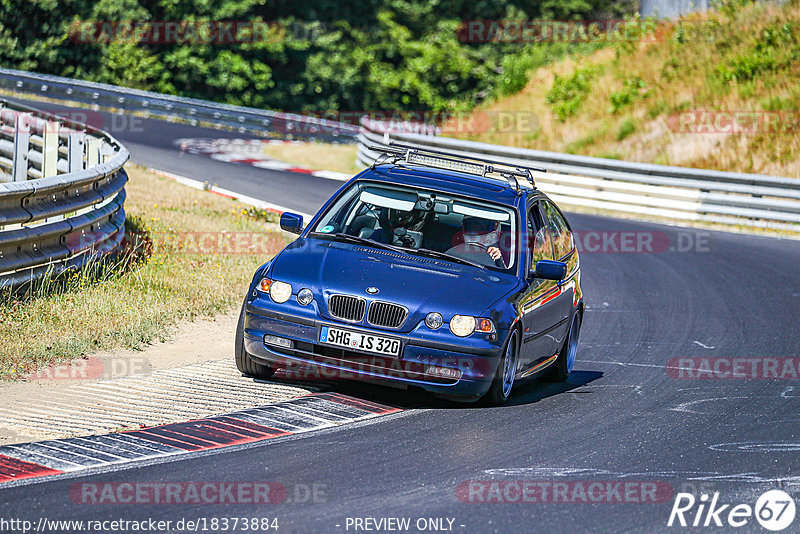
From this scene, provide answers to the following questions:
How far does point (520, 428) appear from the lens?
7.90m

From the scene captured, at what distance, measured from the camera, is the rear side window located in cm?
1004

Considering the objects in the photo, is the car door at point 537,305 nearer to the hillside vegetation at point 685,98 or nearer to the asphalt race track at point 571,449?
the asphalt race track at point 571,449

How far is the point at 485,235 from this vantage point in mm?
9078

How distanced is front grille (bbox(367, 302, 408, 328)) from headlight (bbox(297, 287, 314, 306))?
437 millimetres

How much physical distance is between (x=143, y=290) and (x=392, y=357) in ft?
14.2

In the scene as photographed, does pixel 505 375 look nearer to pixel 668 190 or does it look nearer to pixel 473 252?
pixel 473 252

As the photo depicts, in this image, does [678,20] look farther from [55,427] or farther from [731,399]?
[55,427]

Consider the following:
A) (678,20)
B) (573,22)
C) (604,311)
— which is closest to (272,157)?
(678,20)

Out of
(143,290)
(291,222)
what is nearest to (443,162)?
(291,222)

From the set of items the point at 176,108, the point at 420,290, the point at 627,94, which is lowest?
the point at 176,108

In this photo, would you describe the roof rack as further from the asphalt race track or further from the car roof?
the asphalt race track

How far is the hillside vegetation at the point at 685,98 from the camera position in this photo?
94.9 feet

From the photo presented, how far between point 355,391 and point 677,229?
14887 millimetres

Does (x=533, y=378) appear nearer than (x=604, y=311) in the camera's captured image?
Yes
